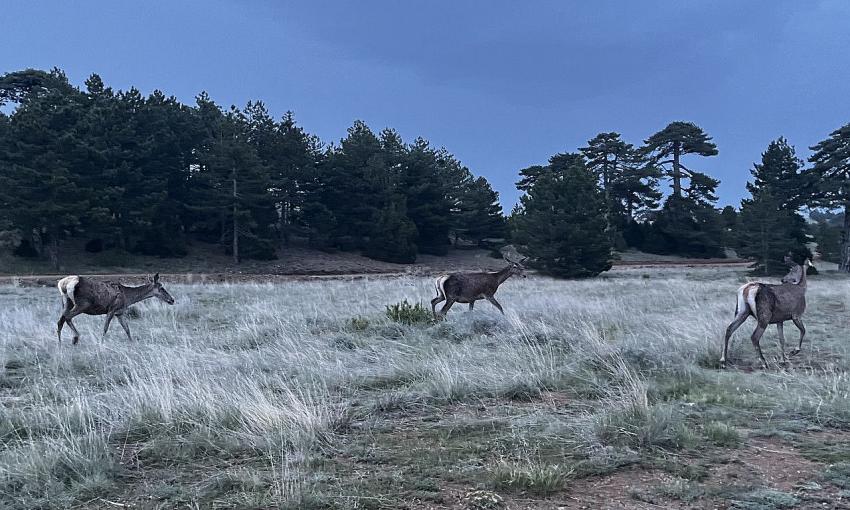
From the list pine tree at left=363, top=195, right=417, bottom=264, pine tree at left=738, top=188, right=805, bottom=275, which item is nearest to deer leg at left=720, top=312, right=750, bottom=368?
pine tree at left=738, top=188, right=805, bottom=275

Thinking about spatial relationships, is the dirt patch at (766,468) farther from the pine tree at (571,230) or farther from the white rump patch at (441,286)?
the pine tree at (571,230)

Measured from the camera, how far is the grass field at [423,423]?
3.80 m

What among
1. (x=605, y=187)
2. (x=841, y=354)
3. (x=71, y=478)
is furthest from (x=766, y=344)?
(x=605, y=187)

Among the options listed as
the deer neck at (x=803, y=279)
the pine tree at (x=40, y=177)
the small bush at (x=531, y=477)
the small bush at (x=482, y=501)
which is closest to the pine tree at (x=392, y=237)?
the pine tree at (x=40, y=177)

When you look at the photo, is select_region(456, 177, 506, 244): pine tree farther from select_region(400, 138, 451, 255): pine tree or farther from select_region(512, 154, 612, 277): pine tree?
select_region(512, 154, 612, 277): pine tree

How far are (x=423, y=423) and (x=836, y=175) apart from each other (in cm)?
4826

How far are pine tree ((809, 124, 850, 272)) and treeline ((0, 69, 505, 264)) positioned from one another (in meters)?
27.1

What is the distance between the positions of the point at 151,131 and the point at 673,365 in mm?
44951

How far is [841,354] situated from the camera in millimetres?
8727

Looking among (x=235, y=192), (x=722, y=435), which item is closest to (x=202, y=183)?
(x=235, y=192)

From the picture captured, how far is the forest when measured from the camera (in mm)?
34469

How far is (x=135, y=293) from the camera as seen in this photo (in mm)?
12180

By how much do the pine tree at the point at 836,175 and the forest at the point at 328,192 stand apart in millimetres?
125

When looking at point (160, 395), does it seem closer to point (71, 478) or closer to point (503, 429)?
point (71, 478)
